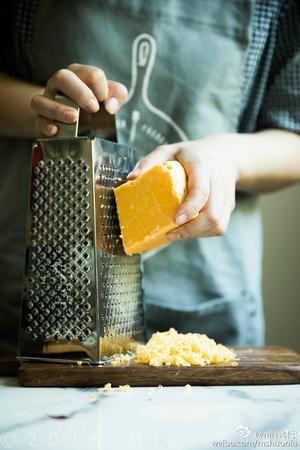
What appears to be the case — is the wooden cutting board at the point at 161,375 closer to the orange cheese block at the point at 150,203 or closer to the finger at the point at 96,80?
the orange cheese block at the point at 150,203

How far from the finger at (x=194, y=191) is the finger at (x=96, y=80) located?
0.16 meters

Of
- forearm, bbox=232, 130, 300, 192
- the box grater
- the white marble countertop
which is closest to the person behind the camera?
the white marble countertop

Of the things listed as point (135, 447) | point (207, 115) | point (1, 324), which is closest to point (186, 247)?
point (207, 115)

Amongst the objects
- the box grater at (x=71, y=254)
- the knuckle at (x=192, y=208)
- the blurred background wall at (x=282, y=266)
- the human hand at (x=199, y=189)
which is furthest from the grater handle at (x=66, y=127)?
the blurred background wall at (x=282, y=266)

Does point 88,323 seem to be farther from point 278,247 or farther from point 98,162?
point 278,247

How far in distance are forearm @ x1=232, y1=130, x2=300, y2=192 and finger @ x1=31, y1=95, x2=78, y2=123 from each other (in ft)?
0.93

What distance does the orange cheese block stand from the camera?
0.86 metres

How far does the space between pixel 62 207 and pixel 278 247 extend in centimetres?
89

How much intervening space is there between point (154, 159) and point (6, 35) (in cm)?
45

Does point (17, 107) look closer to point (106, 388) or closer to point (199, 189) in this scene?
point (199, 189)

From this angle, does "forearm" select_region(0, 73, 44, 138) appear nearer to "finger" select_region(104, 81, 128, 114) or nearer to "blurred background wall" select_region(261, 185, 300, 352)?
"finger" select_region(104, 81, 128, 114)

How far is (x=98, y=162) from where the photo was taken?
942 millimetres

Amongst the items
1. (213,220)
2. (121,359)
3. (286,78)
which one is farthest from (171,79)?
(121,359)

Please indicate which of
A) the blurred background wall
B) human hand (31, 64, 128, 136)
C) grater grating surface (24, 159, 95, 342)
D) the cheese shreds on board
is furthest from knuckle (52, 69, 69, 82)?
the blurred background wall
